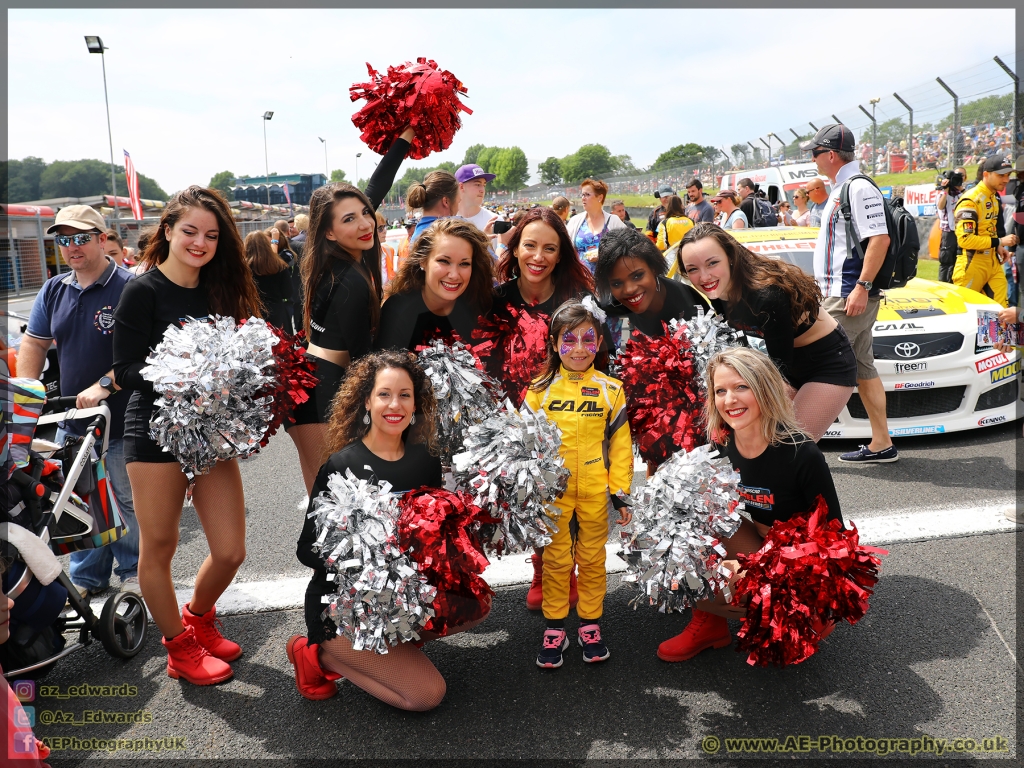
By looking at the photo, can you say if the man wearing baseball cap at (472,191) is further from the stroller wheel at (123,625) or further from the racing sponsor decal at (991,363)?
the stroller wheel at (123,625)

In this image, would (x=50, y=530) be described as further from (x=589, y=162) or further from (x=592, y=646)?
(x=589, y=162)

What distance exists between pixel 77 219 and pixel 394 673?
9.18ft

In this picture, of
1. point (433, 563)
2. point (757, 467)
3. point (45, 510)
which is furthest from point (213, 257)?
point (757, 467)

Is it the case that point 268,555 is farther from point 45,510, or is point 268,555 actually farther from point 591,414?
point 591,414

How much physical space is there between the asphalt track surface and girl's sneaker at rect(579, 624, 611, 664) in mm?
52

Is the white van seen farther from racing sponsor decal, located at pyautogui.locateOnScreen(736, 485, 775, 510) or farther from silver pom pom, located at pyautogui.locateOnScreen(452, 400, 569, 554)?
silver pom pom, located at pyautogui.locateOnScreen(452, 400, 569, 554)

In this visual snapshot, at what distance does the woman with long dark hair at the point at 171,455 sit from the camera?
2.90m

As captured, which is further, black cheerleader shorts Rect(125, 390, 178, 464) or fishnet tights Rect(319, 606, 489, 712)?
black cheerleader shorts Rect(125, 390, 178, 464)

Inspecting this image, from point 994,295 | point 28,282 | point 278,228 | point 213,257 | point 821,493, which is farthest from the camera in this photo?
point 28,282

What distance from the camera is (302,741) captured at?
2.66 metres

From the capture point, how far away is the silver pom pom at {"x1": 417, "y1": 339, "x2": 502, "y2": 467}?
3.12 m

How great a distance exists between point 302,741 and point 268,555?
1.76 meters

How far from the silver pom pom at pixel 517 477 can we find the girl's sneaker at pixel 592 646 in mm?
453

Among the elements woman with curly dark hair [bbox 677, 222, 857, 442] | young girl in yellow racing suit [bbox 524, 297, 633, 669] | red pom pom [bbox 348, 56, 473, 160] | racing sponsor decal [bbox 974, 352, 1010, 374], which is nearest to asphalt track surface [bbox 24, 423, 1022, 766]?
young girl in yellow racing suit [bbox 524, 297, 633, 669]
